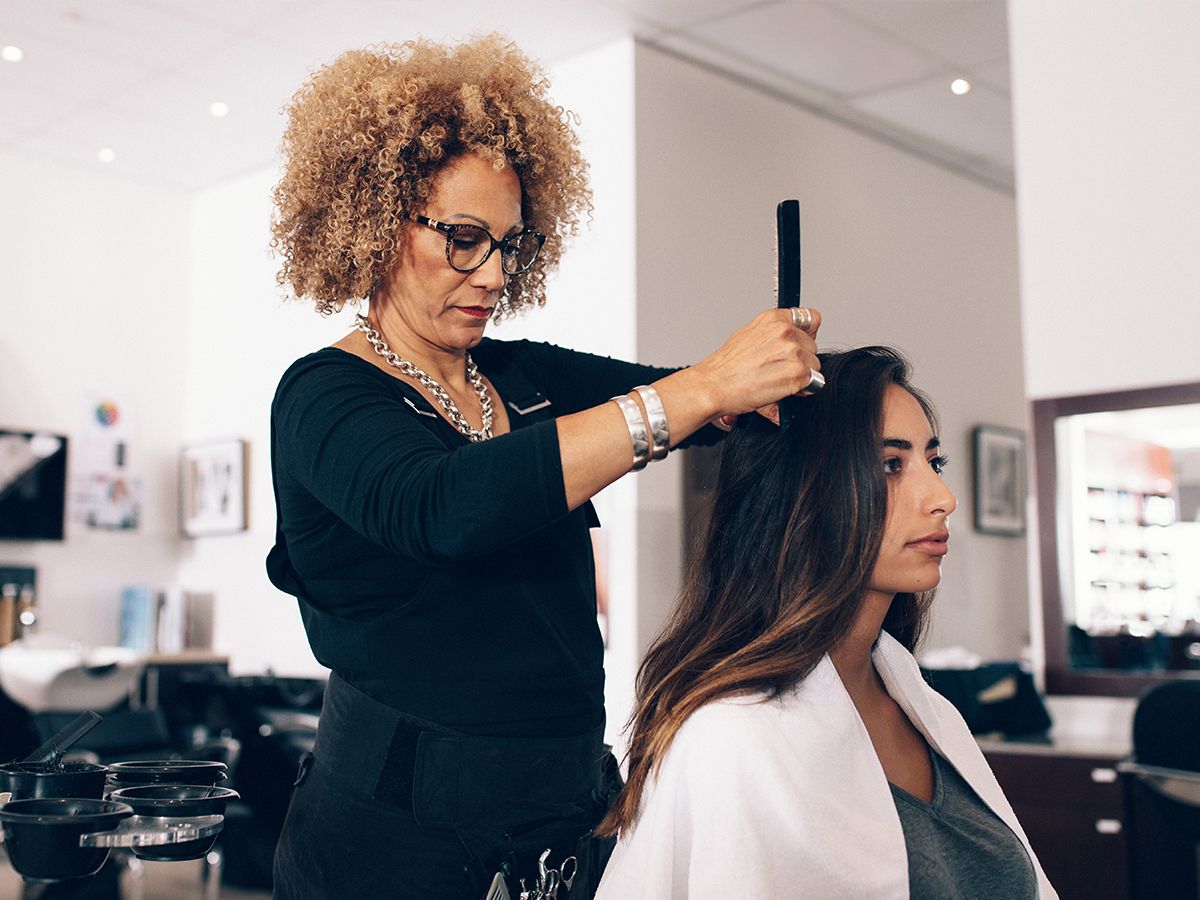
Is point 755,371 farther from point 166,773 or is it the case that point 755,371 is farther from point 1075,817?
point 1075,817

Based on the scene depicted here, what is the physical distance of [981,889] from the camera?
1.42m

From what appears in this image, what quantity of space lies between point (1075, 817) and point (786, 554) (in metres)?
2.03

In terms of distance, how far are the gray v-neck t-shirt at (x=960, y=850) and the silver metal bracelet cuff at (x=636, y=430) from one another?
537 mm

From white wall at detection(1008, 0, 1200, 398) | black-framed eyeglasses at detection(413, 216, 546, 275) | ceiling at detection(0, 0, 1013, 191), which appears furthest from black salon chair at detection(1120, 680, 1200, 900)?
ceiling at detection(0, 0, 1013, 191)

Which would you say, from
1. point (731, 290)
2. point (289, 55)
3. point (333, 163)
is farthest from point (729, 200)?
point (333, 163)

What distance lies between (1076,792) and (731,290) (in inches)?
82.7

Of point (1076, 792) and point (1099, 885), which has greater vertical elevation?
point (1076, 792)

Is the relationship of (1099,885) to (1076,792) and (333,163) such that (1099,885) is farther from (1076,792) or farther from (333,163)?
(333,163)

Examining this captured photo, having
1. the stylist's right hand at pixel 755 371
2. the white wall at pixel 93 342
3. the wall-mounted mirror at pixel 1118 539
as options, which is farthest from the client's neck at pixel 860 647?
the white wall at pixel 93 342

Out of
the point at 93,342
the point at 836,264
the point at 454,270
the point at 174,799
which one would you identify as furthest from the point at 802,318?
the point at 93,342

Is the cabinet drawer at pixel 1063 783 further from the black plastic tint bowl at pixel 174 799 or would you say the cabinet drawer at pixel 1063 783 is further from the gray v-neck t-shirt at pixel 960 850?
the black plastic tint bowl at pixel 174 799

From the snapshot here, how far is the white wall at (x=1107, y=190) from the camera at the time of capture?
332cm

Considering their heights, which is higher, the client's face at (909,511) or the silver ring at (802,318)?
the silver ring at (802,318)

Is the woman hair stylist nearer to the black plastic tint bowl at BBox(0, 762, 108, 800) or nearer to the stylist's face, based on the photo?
the stylist's face
